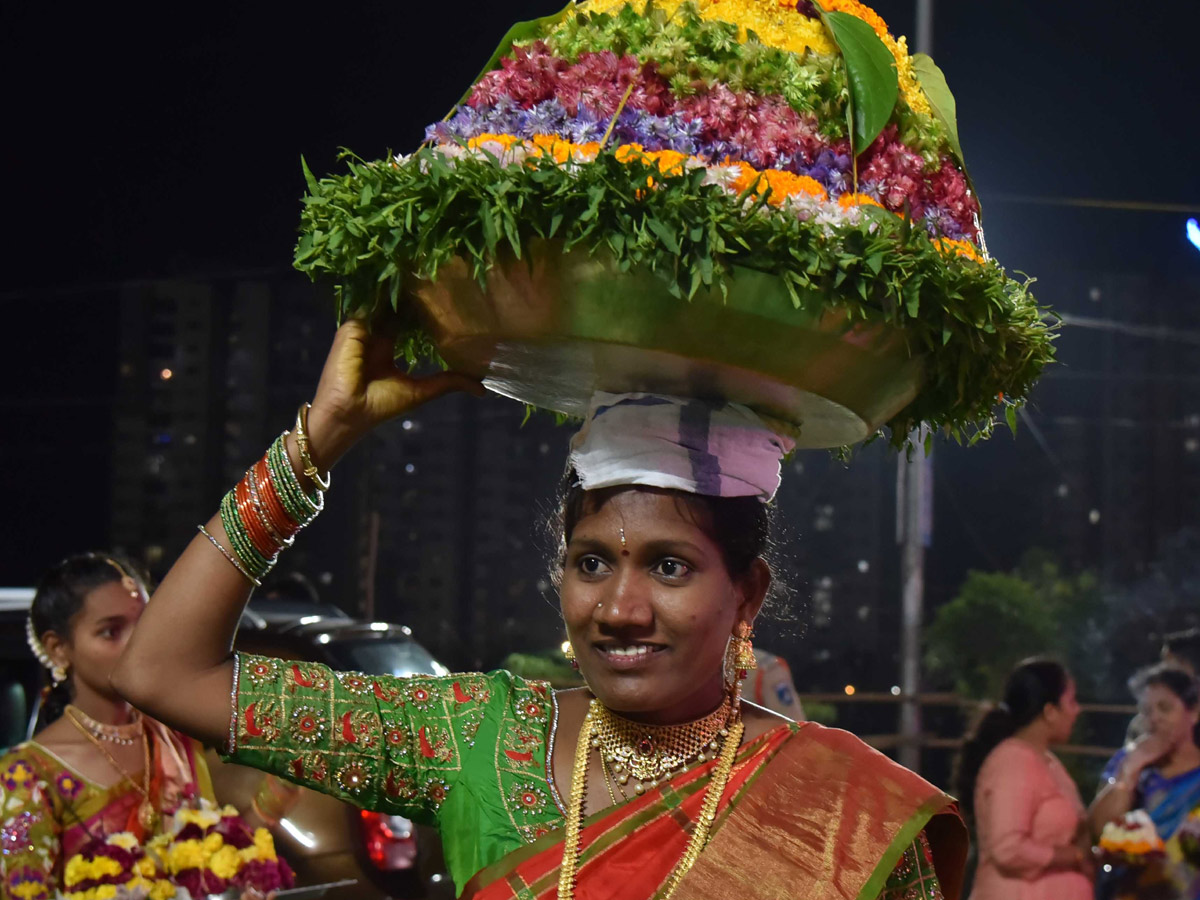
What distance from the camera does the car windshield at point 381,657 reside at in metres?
5.89

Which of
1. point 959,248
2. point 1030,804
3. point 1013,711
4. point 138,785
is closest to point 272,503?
point 959,248

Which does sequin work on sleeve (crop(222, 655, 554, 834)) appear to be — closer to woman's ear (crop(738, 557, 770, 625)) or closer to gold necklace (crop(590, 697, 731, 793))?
gold necklace (crop(590, 697, 731, 793))

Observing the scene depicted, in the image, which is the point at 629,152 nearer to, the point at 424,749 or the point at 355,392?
the point at 355,392

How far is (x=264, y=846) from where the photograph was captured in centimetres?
351

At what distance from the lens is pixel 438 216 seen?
1.50m

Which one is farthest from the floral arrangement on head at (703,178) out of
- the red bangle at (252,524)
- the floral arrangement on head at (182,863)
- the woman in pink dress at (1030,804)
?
the woman in pink dress at (1030,804)

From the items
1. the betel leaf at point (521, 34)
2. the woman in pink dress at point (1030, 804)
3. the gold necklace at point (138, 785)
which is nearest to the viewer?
the betel leaf at point (521, 34)

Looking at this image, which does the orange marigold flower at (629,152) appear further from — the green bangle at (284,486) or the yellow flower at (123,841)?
the yellow flower at (123,841)

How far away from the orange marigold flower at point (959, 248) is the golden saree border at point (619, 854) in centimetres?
83

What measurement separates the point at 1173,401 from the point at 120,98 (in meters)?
9.47

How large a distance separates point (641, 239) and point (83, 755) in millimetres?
2692

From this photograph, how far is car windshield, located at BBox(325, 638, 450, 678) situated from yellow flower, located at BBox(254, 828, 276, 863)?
2.19 meters

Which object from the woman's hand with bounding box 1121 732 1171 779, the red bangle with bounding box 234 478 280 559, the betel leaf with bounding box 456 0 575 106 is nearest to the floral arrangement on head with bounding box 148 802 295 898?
the red bangle with bounding box 234 478 280 559

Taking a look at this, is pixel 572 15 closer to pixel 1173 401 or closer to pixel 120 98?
pixel 120 98
